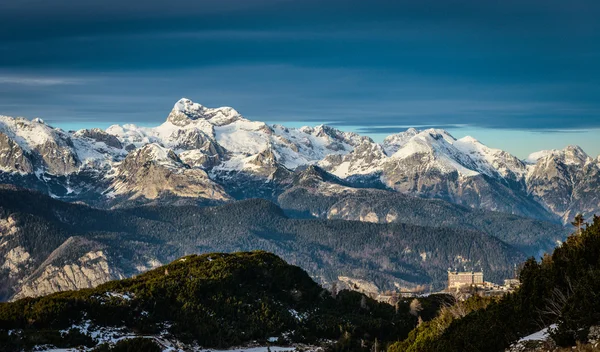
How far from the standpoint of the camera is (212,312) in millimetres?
149250

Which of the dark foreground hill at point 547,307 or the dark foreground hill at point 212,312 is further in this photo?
the dark foreground hill at point 212,312

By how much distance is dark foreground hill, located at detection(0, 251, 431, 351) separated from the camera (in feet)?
441

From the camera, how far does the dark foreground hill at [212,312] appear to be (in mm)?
134375

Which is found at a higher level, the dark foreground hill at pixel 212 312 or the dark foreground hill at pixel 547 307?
the dark foreground hill at pixel 547 307

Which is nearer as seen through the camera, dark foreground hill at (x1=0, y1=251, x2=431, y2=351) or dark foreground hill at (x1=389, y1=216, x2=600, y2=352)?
dark foreground hill at (x1=389, y1=216, x2=600, y2=352)

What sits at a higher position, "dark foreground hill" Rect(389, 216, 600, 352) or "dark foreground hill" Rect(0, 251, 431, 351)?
"dark foreground hill" Rect(389, 216, 600, 352)

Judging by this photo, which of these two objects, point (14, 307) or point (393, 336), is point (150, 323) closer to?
point (14, 307)

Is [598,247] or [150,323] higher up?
[598,247]

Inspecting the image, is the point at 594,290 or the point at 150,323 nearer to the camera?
the point at 594,290

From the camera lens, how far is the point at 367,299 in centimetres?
17812

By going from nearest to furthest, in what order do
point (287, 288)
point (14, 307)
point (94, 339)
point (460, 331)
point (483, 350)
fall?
point (483, 350), point (460, 331), point (94, 339), point (14, 307), point (287, 288)

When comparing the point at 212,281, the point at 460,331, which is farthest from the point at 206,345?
the point at 460,331

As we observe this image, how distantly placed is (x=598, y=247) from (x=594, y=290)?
12.8 meters

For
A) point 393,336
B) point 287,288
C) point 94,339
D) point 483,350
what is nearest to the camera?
point 483,350
